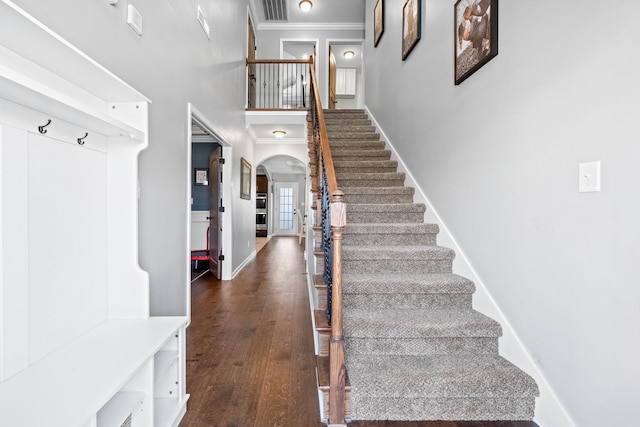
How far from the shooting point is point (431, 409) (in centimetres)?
161

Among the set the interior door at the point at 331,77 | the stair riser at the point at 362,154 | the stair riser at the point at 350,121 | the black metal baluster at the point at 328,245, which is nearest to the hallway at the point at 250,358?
the black metal baluster at the point at 328,245

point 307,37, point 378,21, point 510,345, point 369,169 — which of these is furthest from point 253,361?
point 307,37

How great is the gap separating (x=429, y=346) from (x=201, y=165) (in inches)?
200

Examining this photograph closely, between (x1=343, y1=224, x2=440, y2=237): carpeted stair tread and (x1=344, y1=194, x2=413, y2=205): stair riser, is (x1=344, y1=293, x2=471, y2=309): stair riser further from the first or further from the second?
(x1=344, y1=194, x2=413, y2=205): stair riser

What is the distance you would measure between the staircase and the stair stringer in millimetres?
36

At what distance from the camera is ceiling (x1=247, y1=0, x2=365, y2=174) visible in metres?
5.74

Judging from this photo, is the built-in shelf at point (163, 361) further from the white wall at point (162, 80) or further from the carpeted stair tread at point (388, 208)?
the carpeted stair tread at point (388, 208)

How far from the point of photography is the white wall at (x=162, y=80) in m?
1.45

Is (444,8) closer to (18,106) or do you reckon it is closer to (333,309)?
(333,309)

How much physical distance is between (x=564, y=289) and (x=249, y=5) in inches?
253

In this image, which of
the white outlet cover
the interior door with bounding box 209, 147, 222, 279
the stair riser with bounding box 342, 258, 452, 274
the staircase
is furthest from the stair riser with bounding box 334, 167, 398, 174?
the white outlet cover

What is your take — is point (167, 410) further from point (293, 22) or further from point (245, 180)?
point (293, 22)

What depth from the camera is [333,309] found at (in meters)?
1.59

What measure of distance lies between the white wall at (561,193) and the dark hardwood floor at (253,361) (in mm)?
538
